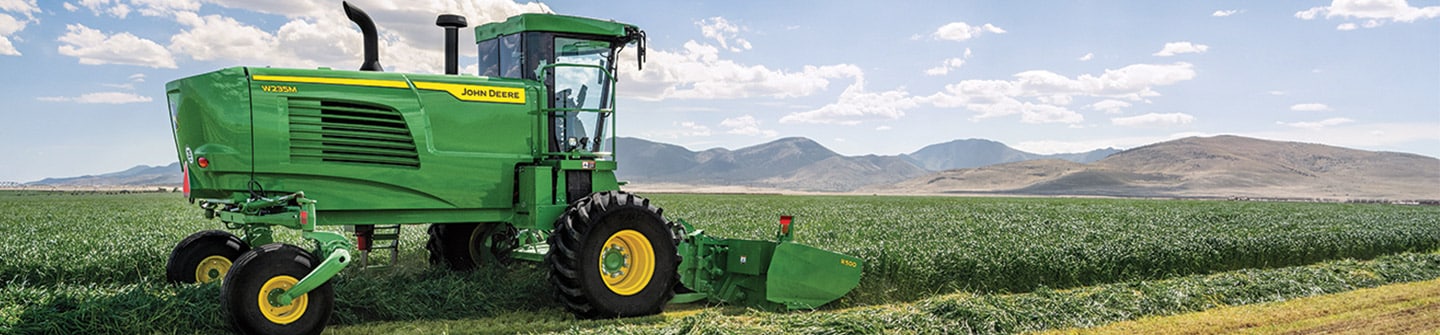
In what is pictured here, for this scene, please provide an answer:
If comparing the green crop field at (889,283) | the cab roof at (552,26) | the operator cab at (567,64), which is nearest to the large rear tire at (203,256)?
the green crop field at (889,283)

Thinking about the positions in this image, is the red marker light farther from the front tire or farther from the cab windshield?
the cab windshield

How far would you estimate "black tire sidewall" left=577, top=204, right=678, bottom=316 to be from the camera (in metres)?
8.30

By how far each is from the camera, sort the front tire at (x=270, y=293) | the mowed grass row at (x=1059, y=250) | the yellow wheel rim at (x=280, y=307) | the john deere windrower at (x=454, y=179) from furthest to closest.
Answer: the mowed grass row at (x=1059, y=250)
the john deere windrower at (x=454, y=179)
the yellow wheel rim at (x=280, y=307)
the front tire at (x=270, y=293)

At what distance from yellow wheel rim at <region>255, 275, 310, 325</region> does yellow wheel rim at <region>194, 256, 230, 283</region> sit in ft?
8.27

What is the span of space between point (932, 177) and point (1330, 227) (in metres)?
182

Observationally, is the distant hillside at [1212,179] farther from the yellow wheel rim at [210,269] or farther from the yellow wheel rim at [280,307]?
the yellow wheel rim at [280,307]

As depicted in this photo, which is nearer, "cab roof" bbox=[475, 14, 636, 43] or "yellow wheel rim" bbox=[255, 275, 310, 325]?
"yellow wheel rim" bbox=[255, 275, 310, 325]

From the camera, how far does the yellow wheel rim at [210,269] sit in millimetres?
9086

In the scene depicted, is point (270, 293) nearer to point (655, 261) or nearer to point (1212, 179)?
point (655, 261)

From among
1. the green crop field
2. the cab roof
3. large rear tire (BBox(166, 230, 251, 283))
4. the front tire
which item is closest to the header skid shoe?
the green crop field

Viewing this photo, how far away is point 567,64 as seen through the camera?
356 inches

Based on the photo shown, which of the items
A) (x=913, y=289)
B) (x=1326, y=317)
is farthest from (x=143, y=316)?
(x=1326, y=317)

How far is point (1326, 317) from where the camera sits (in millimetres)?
9938

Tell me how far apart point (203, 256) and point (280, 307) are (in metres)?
2.74
